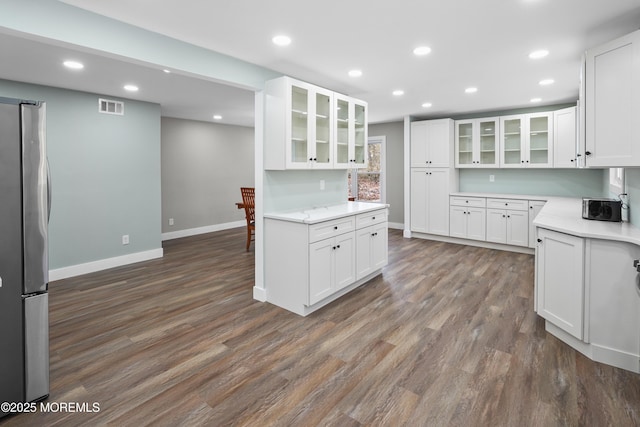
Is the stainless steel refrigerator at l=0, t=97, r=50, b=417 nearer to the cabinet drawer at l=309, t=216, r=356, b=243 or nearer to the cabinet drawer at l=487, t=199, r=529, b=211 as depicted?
the cabinet drawer at l=309, t=216, r=356, b=243

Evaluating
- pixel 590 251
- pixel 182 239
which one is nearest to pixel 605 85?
pixel 590 251

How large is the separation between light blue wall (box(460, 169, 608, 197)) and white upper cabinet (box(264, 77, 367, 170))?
340cm

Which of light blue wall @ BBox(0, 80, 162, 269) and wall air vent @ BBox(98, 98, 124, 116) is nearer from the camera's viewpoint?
light blue wall @ BBox(0, 80, 162, 269)

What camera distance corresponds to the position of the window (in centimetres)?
785

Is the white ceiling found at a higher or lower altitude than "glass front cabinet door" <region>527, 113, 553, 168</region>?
higher

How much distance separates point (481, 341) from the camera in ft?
8.99

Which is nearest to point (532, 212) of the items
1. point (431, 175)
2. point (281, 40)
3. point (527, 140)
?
point (527, 140)

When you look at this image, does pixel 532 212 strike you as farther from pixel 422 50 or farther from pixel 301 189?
pixel 301 189

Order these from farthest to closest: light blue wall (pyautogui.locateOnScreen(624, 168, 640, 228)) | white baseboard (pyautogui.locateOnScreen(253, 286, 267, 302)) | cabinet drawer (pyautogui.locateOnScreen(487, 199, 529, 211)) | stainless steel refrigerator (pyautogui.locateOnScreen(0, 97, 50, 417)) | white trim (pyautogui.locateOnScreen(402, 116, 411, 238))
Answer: white trim (pyautogui.locateOnScreen(402, 116, 411, 238)) < cabinet drawer (pyautogui.locateOnScreen(487, 199, 529, 211)) < white baseboard (pyautogui.locateOnScreen(253, 286, 267, 302)) < light blue wall (pyautogui.locateOnScreen(624, 168, 640, 228)) < stainless steel refrigerator (pyautogui.locateOnScreen(0, 97, 50, 417))

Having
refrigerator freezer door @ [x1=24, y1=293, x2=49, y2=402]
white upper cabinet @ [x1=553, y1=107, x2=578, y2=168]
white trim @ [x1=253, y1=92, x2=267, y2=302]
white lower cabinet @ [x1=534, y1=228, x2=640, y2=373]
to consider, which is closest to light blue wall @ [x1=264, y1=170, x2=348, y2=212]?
white trim @ [x1=253, y1=92, x2=267, y2=302]

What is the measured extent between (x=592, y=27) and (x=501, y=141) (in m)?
3.41

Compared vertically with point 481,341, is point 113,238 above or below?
above

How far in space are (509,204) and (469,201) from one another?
25.3 inches

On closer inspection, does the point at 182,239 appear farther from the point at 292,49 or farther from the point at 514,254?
the point at 514,254
